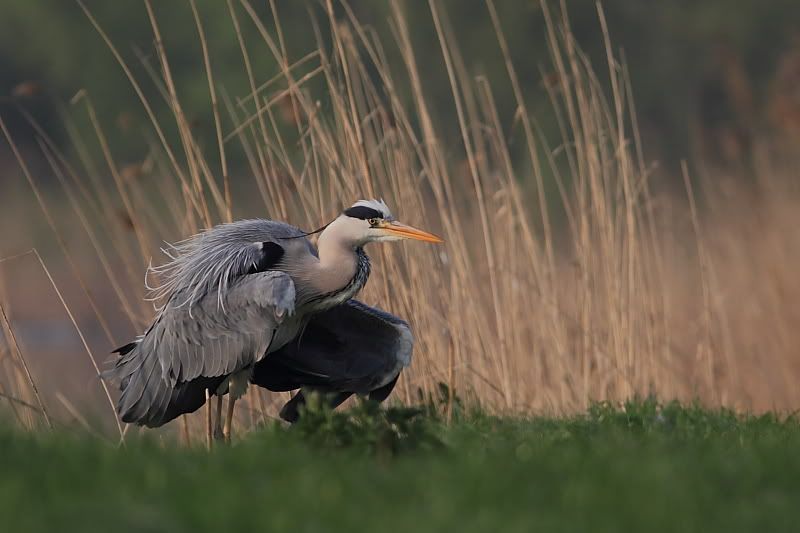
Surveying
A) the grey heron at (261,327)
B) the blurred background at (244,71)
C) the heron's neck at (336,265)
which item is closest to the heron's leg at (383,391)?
the grey heron at (261,327)

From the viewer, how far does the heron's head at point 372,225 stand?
259 inches

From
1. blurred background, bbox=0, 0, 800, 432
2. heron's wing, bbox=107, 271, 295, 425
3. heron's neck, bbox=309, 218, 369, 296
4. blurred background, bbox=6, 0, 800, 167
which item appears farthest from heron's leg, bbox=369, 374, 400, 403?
blurred background, bbox=6, 0, 800, 167

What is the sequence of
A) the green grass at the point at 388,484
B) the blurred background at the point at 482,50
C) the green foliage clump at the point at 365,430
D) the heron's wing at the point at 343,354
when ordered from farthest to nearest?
the blurred background at the point at 482,50
the heron's wing at the point at 343,354
the green foliage clump at the point at 365,430
the green grass at the point at 388,484

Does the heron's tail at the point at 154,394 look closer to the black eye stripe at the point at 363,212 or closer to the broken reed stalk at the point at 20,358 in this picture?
the broken reed stalk at the point at 20,358

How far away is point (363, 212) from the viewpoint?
6.59 m

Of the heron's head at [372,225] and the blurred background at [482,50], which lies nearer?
the heron's head at [372,225]

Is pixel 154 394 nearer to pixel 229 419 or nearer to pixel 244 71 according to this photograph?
pixel 229 419

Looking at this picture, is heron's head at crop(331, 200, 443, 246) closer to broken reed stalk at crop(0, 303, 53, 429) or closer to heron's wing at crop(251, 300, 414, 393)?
heron's wing at crop(251, 300, 414, 393)

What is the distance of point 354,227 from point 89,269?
697 inches

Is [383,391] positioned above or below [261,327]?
below

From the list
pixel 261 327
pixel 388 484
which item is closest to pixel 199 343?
pixel 261 327

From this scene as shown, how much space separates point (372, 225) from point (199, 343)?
1.00m

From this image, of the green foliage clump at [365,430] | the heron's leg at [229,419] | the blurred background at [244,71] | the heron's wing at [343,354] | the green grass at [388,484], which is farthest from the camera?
the blurred background at [244,71]

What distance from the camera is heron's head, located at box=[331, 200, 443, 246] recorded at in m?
6.57
